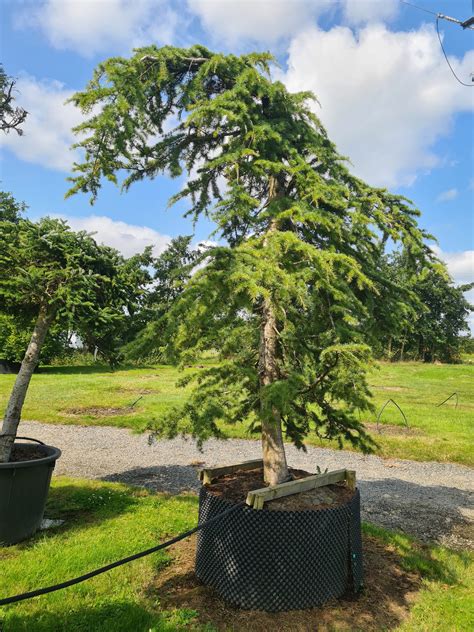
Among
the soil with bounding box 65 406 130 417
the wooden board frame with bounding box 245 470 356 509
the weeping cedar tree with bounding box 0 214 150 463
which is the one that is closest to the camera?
the wooden board frame with bounding box 245 470 356 509

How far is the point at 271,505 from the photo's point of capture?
3883 mm

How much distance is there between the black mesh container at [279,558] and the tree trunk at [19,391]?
271 centimetres

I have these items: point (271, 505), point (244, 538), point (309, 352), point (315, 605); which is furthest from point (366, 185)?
point (315, 605)

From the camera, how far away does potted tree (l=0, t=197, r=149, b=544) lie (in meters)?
4.70

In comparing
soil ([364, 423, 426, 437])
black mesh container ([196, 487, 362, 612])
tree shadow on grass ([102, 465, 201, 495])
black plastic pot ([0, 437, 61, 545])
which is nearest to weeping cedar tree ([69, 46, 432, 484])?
black mesh container ([196, 487, 362, 612])

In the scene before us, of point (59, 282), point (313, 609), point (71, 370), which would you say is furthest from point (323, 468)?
point (71, 370)

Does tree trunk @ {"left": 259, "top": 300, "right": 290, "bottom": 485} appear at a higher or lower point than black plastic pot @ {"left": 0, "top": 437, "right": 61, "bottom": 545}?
higher

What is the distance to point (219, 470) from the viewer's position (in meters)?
4.73

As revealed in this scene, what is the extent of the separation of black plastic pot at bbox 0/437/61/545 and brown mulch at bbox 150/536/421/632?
1.70 metres

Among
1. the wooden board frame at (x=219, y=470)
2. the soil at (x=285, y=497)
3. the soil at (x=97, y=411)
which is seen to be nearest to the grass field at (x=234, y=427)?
the soil at (x=97, y=411)

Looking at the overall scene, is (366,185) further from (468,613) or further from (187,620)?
(187,620)

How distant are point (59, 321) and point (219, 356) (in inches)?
86.3

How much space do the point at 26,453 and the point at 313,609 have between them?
149 inches

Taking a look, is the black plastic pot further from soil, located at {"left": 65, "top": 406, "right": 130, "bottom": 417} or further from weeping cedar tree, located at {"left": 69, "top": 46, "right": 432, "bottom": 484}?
soil, located at {"left": 65, "top": 406, "right": 130, "bottom": 417}
